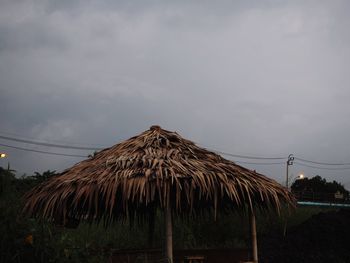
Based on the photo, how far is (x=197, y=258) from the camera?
7.39 metres

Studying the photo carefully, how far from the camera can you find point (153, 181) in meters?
5.87

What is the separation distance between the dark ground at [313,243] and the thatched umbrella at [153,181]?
22.3 feet

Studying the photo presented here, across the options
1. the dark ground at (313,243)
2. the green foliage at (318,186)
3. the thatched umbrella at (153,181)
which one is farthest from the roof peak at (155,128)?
the green foliage at (318,186)

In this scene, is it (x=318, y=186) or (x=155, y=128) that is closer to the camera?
(x=155, y=128)

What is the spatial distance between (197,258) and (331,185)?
1644 inches

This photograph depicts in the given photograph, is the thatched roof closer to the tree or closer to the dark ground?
the dark ground

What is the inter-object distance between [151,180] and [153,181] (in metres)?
0.03

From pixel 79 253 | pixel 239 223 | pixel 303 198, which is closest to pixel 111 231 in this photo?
pixel 239 223

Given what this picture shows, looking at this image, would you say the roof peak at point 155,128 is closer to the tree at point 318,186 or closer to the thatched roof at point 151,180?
the thatched roof at point 151,180

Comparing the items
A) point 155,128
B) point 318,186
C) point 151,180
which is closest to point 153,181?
point 151,180

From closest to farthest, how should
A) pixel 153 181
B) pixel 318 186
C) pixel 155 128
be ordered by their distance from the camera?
pixel 153 181 → pixel 155 128 → pixel 318 186

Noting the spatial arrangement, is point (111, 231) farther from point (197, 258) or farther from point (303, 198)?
point (303, 198)

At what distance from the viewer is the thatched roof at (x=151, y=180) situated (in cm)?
590

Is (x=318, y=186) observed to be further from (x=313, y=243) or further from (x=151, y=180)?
(x=151, y=180)
